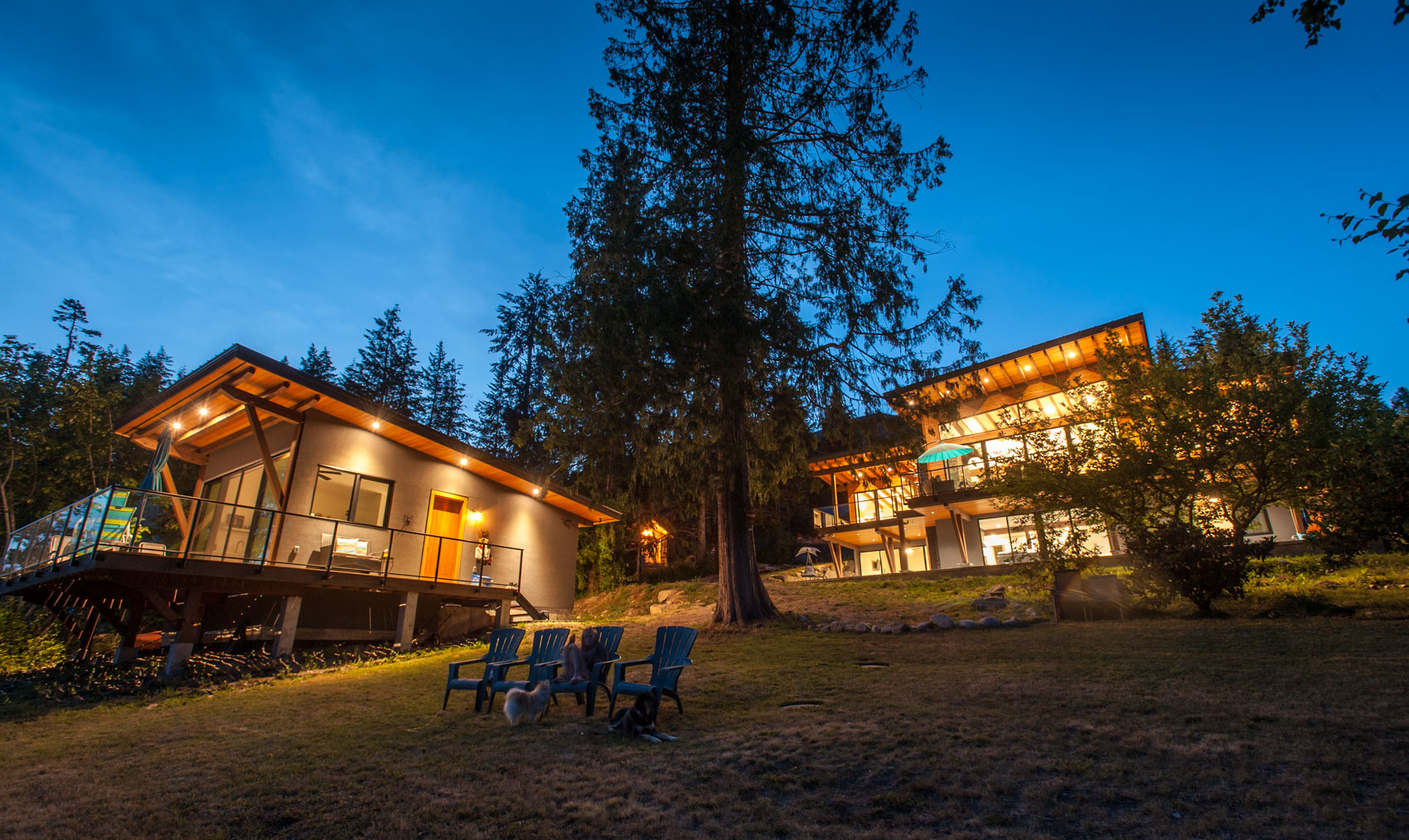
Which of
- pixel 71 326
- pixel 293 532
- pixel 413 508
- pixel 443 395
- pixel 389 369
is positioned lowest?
pixel 293 532

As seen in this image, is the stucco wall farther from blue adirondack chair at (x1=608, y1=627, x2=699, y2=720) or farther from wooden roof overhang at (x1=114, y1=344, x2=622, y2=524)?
blue adirondack chair at (x1=608, y1=627, x2=699, y2=720)

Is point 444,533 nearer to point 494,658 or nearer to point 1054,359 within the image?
point 494,658

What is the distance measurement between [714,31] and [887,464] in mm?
9029

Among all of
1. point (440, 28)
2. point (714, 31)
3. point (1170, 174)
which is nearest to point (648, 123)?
point (714, 31)

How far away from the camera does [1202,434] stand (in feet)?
33.7

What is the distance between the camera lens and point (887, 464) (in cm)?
1244

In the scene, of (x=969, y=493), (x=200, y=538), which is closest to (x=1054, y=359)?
(x=969, y=493)

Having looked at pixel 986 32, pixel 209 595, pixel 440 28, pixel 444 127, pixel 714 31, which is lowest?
pixel 209 595

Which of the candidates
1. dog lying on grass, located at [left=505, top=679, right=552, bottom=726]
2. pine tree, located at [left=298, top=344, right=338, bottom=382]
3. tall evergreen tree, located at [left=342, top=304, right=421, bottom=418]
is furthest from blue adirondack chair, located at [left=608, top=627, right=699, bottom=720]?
pine tree, located at [left=298, top=344, right=338, bottom=382]

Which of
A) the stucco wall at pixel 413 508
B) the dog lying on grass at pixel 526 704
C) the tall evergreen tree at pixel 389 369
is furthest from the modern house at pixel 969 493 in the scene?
the tall evergreen tree at pixel 389 369

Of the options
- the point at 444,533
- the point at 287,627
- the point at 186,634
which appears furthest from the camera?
the point at 444,533

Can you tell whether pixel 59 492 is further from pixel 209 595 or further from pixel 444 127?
pixel 444 127

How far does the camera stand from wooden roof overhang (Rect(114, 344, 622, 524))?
Answer: 1135 centimetres

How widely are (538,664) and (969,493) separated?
1534cm
